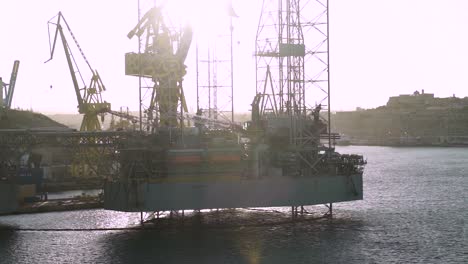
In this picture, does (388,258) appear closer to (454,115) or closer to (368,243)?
(368,243)

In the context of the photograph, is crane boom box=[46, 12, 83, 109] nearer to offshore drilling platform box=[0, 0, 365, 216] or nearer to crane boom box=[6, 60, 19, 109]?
offshore drilling platform box=[0, 0, 365, 216]

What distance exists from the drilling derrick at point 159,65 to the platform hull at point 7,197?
10592mm

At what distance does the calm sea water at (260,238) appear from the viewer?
92.2 ft

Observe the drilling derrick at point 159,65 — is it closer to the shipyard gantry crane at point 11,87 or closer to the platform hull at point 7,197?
the platform hull at point 7,197

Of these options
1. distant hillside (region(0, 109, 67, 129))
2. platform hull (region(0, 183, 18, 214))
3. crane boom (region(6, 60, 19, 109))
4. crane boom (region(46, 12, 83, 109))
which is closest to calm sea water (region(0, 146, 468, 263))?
platform hull (region(0, 183, 18, 214))

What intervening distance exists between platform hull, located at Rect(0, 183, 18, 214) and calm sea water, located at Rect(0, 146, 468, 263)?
1106mm

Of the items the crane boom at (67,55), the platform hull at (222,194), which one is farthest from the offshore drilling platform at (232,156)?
the crane boom at (67,55)

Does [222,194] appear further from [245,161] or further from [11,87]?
[11,87]

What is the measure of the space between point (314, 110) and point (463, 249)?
13265mm

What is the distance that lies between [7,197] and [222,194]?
16275 mm

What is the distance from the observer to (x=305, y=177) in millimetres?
33875

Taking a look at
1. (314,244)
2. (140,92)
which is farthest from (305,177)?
(140,92)

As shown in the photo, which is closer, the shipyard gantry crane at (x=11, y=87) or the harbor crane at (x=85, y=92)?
the harbor crane at (x=85, y=92)

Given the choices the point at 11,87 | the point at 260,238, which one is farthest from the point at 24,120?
the point at 260,238
